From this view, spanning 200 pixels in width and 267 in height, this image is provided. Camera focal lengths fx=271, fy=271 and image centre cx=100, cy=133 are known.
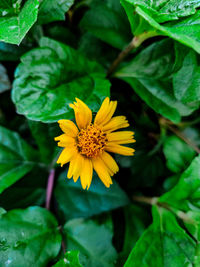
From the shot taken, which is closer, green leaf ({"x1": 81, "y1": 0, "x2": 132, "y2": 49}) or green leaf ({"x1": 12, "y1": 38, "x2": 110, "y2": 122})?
green leaf ({"x1": 12, "y1": 38, "x2": 110, "y2": 122})

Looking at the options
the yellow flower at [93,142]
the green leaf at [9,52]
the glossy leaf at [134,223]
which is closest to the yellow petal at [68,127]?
the yellow flower at [93,142]

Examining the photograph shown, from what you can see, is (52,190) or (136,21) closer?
(136,21)

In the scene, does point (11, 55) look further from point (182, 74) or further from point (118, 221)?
point (118, 221)

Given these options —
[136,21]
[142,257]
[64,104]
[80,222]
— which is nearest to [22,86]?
[64,104]

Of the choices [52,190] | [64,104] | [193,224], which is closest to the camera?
[64,104]

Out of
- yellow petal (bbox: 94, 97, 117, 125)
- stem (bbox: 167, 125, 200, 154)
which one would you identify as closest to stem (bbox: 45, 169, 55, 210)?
yellow petal (bbox: 94, 97, 117, 125)

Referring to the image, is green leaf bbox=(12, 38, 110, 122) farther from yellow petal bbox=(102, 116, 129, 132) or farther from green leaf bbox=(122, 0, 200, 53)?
green leaf bbox=(122, 0, 200, 53)

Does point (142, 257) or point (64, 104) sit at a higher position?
point (64, 104)
